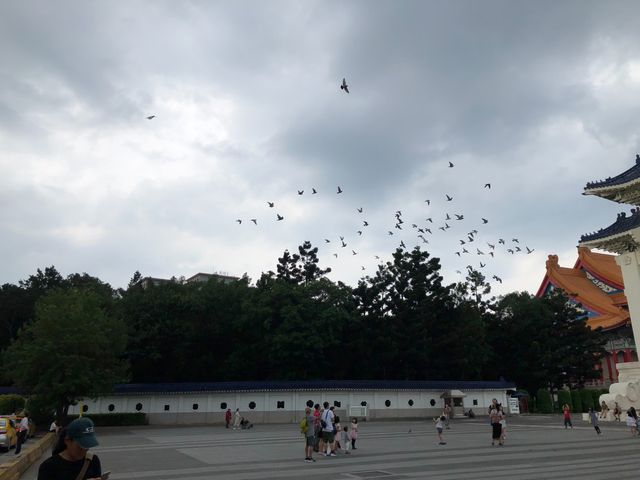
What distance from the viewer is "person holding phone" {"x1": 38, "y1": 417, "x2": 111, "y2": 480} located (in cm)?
397

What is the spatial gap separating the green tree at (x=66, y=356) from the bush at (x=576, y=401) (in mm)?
36971

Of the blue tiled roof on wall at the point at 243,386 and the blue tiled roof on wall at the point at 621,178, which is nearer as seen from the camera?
the blue tiled roof on wall at the point at 621,178

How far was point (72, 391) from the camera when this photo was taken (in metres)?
30.9

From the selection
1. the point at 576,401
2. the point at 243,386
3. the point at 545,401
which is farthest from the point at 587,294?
the point at 243,386

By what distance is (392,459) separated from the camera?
1544 cm

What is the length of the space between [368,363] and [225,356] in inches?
498

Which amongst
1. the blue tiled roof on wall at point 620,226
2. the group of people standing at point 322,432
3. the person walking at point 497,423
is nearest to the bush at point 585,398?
the blue tiled roof on wall at point 620,226

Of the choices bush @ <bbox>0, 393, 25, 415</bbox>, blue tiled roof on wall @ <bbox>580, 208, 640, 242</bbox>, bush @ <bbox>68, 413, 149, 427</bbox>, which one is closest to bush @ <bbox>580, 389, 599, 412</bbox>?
blue tiled roof on wall @ <bbox>580, 208, 640, 242</bbox>

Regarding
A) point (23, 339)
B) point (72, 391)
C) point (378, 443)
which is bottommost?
point (378, 443)

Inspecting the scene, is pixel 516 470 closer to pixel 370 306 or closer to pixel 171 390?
pixel 171 390

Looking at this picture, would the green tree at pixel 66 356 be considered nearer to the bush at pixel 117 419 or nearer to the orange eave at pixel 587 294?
the bush at pixel 117 419

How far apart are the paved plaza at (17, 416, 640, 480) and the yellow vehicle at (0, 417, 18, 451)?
11.8 ft

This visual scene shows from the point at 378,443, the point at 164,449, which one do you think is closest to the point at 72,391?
the point at 164,449

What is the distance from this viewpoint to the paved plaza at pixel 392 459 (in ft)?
41.1
